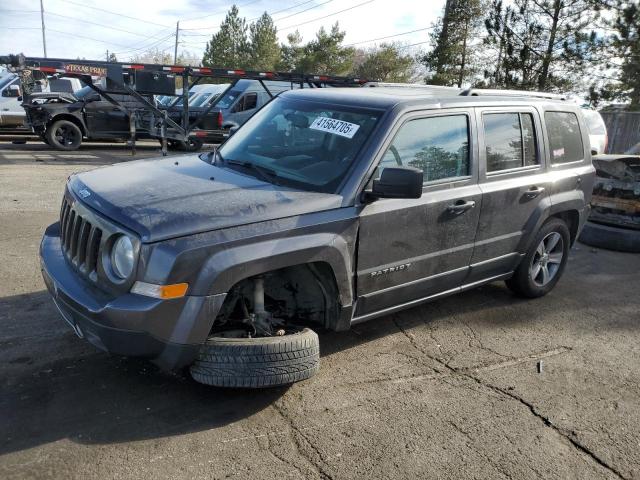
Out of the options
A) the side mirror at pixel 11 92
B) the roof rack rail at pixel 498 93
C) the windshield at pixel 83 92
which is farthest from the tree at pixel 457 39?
the roof rack rail at pixel 498 93

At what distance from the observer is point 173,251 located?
2771 mm

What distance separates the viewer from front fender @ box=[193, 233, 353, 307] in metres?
2.87

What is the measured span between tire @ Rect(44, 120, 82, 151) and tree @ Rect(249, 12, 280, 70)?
4203 centimetres

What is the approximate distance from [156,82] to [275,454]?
1227cm

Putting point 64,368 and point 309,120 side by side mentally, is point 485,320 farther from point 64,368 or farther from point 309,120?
point 64,368

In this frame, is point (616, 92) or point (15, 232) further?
point (616, 92)

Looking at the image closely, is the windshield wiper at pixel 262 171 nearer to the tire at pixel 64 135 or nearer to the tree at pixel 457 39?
the tire at pixel 64 135

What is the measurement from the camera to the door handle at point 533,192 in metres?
4.56

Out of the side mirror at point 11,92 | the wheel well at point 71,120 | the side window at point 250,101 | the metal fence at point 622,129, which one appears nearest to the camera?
the wheel well at point 71,120

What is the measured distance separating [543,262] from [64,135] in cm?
1331

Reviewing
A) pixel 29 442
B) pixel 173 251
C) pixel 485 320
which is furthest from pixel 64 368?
pixel 485 320

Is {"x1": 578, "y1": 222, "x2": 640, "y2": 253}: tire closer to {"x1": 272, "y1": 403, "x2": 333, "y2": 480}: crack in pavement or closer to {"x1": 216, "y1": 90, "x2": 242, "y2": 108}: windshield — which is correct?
{"x1": 272, "y1": 403, "x2": 333, "y2": 480}: crack in pavement

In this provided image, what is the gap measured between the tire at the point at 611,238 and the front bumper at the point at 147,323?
6028 millimetres

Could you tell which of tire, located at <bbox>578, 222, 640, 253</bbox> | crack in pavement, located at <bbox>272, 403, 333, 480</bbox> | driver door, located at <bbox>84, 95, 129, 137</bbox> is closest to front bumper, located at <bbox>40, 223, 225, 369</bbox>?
crack in pavement, located at <bbox>272, 403, 333, 480</bbox>
